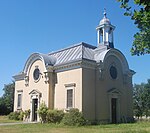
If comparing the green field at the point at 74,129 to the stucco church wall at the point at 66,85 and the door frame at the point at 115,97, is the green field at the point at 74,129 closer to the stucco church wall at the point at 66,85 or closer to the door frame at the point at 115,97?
the stucco church wall at the point at 66,85

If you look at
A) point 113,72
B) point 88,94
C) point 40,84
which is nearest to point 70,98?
point 88,94

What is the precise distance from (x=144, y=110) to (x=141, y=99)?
6.94 feet

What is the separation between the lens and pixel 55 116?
25234 millimetres

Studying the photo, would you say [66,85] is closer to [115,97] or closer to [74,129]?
[115,97]

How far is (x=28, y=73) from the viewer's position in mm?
31234

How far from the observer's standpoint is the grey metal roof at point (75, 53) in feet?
87.0

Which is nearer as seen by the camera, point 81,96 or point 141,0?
point 141,0

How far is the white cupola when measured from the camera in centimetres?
2936

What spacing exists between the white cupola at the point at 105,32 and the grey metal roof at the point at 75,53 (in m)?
1.39

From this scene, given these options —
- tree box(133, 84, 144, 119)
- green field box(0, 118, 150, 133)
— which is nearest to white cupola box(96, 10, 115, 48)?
green field box(0, 118, 150, 133)

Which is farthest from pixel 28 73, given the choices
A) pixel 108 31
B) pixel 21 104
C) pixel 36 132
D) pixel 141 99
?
pixel 141 99

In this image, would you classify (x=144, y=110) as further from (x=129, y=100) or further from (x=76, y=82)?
(x=76, y=82)

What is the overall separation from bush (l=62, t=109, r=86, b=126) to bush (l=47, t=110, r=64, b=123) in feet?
4.79

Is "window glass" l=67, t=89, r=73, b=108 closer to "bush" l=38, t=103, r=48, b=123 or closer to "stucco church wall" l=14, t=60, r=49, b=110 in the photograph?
"bush" l=38, t=103, r=48, b=123
